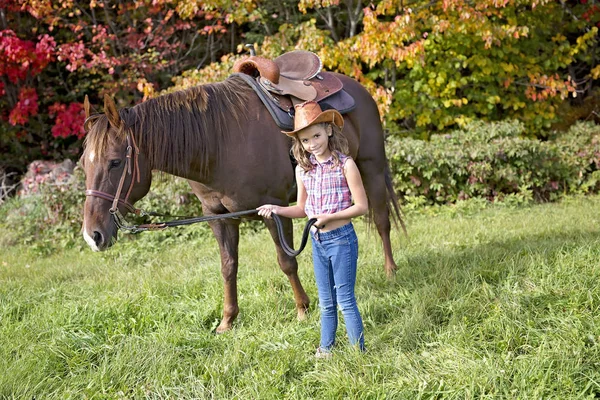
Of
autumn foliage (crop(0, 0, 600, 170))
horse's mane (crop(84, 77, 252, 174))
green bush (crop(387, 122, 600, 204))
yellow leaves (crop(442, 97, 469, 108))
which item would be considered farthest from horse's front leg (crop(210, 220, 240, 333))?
yellow leaves (crop(442, 97, 469, 108))

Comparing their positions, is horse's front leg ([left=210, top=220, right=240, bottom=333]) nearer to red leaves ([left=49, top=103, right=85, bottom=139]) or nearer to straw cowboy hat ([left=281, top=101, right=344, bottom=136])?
straw cowboy hat ([left=281, top=101, right=344, bottom=136])

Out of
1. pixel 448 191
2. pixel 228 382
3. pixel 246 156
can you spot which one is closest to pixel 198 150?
pixel 246 156

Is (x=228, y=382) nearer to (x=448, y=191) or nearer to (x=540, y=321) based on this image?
(x=540, y=321)

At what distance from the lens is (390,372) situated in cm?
271

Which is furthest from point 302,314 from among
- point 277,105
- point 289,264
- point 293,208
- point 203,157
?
point 277,105

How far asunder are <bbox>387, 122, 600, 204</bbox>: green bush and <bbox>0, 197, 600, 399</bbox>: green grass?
2.34m

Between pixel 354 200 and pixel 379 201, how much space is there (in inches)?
70.4

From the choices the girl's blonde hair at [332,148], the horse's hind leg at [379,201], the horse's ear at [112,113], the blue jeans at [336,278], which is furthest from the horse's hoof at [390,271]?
the horse's ear at [112,113]

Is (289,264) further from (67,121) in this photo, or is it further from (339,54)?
(67,121)

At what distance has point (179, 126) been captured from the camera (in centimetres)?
310

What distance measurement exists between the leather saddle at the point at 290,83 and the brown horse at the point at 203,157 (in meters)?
0.09

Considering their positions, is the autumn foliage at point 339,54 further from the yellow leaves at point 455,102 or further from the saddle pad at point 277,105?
the saddle pad at point 277,105

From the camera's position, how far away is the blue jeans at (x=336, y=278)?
2771mm

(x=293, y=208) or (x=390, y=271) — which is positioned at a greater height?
(x=293, y=208)
